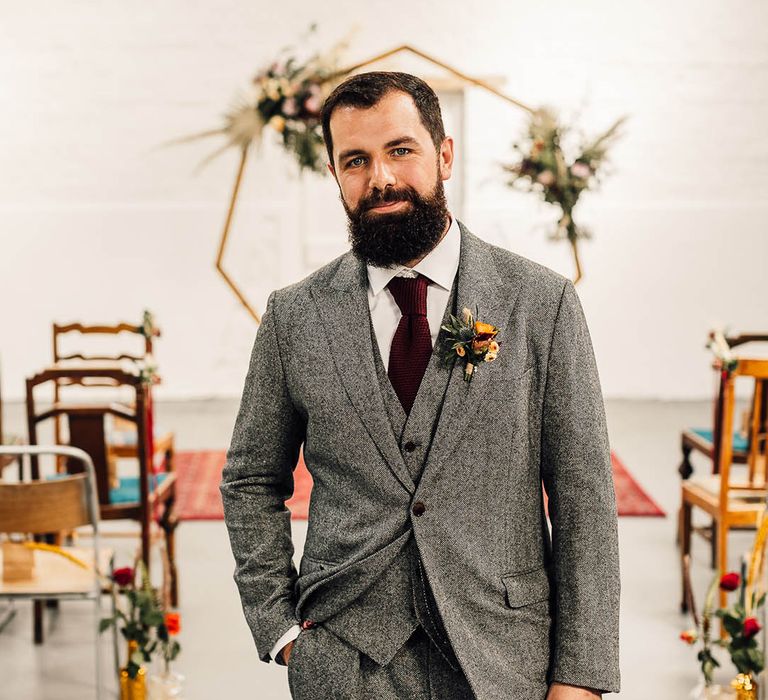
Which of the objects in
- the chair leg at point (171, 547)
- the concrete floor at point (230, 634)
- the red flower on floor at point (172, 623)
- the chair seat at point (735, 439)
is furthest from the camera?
the chair seat at point (735, 439)

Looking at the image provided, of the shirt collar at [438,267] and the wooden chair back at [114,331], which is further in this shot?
the wooden chair back at [114,331]

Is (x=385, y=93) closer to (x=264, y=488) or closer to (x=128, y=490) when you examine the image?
(x=264, y=488)

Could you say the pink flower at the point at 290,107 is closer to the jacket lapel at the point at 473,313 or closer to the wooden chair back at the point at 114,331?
the wooden chair back at the point at 114,331

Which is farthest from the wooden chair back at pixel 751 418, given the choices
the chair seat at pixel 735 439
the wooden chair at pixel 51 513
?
the wooden chair at pixel 51 513

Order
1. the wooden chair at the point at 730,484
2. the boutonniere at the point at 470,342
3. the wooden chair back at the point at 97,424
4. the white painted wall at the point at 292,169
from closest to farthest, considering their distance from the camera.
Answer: the boutonniere at the point at 470,342 < the wooden chair back at the point at 97,424 < the wooden chair at the point at 730,484 < the white painted wall at the point at 292,169

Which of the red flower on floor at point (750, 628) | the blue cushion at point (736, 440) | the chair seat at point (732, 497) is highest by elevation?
the blue cushion at point (736, 440)

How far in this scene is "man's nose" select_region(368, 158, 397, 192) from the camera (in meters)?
1.61

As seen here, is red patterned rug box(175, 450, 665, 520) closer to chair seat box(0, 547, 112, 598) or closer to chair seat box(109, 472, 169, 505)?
chair seat box(109, 472, 169, 505)

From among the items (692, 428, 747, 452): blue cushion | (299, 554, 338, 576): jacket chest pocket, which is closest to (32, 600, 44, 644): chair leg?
(299, 554, 338, 576): jacket chest pocket

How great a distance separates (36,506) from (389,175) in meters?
2.05

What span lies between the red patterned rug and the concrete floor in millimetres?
96

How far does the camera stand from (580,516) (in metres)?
1.60

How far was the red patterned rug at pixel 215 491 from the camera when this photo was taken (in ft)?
18.2

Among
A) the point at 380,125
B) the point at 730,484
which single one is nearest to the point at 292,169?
the point at 730,484
